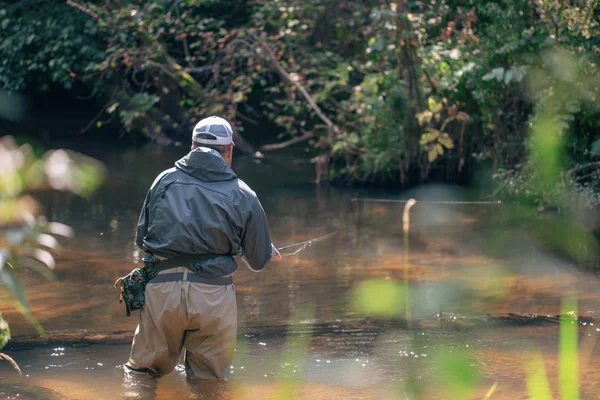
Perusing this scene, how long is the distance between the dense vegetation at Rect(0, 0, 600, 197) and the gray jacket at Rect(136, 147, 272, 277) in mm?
5821

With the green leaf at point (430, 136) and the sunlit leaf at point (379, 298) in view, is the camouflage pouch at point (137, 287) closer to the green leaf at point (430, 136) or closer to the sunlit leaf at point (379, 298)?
the sunlit leaf at point (379, 298)

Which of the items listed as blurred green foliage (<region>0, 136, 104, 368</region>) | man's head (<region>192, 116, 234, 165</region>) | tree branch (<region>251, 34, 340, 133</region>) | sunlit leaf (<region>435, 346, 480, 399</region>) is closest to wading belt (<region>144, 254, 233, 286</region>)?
man's head (<region>192, 116, 234, 165</region>)

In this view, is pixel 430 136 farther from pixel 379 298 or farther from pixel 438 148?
pixel 379 298

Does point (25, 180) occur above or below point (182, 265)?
above

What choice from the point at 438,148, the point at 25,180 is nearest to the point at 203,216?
the point at 25,180

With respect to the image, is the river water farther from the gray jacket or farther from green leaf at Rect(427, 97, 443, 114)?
green leaf at Rect(427, 97, 443, 114)


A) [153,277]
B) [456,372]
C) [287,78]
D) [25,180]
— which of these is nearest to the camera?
[25,180]

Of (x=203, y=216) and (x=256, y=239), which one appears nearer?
(x=203, y=216)

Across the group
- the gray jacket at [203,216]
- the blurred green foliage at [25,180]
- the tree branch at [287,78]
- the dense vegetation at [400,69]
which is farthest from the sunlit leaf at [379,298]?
the tree branch at [287,78]

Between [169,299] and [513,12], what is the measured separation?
7.00 meters

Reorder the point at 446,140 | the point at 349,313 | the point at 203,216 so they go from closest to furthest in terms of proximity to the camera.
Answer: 1. the point at 203,216
2. the point at 349,313
3. the point at 446,140

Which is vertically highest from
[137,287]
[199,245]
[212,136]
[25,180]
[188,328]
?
[212,136]

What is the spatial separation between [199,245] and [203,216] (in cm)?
14

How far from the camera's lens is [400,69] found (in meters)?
11.3
